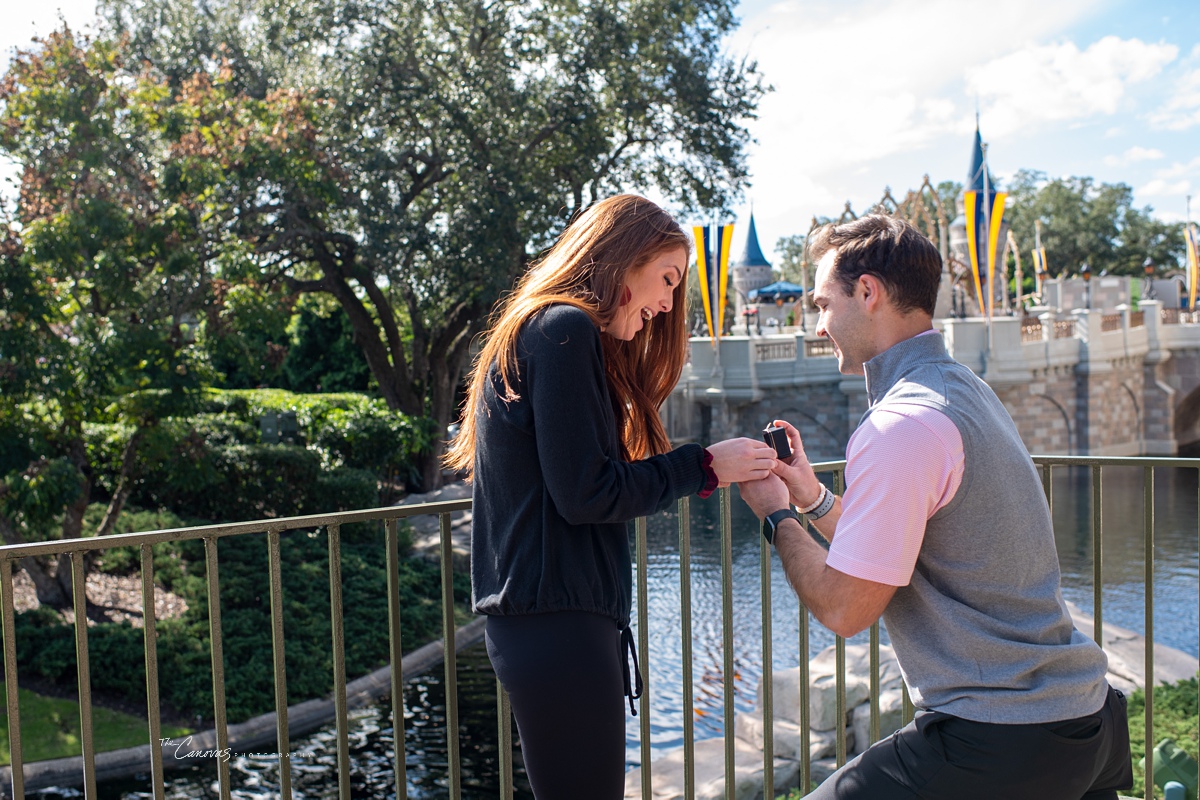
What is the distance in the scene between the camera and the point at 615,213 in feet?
5.65

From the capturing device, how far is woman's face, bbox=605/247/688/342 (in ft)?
5.74

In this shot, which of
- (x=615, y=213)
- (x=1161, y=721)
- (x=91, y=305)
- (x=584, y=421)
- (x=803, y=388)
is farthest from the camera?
(x=803, y=388)

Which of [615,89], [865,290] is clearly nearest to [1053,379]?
[615,89]

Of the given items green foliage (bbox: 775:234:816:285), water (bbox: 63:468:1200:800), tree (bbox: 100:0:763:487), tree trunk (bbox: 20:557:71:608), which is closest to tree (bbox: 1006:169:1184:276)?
green foliage (bbox: 775:234:816:285)

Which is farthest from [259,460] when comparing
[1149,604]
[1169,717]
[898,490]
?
[898,490]

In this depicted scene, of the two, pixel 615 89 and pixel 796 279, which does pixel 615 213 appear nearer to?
pixel 615 89

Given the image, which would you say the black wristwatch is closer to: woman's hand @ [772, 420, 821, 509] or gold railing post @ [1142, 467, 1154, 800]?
woman's hand @ [772, 420, 821, 509]

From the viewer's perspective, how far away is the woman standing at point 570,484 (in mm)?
1587

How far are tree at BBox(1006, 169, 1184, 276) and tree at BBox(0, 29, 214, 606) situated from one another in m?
47.9

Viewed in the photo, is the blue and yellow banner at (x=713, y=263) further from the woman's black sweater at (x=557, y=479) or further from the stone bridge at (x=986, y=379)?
the woman's black sweater at (x=557, y=479)

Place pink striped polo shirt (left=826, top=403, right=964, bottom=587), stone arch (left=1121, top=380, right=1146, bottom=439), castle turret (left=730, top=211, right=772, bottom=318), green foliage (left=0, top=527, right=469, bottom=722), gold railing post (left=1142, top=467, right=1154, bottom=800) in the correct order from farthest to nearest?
1. castle turret (left=730, top=211, right=772, bottom=318)
2. stone arch (left=1121, top=380, right=1146, bottom=439)
3. green foliage (left=0, top=527, right=469, bottom=722)
4. gold railing post (left=1142, top=467, right=1154, bottom=800)
5. pink striped polo shirt (left=826, top=403, right=964, bottom=587)

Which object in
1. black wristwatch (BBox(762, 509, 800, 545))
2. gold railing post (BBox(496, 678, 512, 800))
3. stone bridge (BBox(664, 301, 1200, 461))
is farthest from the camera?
stone bridge (BBox(664, 301, 1200, 461))

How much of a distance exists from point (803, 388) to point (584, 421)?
2427cm

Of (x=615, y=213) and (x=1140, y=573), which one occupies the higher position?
(x=615, y=213)
